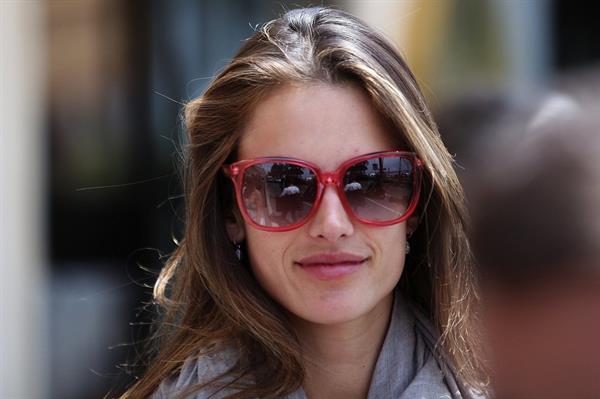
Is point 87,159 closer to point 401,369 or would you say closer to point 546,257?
point 401,369

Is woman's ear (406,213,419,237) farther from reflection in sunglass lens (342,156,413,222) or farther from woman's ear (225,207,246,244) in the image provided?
woman's ear (225,207,246,244)

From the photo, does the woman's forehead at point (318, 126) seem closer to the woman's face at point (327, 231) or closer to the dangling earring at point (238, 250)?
the woman's face at point (327, 231)

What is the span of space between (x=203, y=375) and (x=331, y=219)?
0.48m

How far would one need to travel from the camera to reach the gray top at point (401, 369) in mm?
2029

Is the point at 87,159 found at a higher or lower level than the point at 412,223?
higher

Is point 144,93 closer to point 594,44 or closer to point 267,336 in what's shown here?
point 594,44

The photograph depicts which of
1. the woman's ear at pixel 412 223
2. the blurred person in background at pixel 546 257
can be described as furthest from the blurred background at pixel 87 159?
the blurred person in background at pixel 546 257

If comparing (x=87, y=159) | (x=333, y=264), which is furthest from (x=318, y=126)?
(x=87, y=159)

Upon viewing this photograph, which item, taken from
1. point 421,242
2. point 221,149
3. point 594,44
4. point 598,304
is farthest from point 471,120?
point 594,44

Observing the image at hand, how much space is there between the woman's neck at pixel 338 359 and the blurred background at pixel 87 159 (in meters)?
2.58

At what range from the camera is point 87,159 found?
476 centimetres

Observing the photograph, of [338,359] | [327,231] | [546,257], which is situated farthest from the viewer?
[338,359]

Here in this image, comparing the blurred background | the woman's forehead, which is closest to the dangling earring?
the woman's forehead

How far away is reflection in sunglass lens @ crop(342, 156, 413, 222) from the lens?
1.89 m
